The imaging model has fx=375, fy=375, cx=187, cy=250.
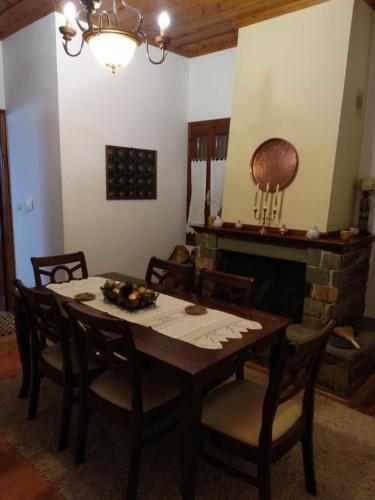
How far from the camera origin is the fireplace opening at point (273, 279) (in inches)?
129

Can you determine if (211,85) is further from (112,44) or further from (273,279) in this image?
(112,44)

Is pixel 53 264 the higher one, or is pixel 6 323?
pixel 53 264

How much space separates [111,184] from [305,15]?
223 centimetres

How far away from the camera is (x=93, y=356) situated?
5.76ft

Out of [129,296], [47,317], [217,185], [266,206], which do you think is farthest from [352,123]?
[47,317]

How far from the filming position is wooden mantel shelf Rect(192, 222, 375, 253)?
277cm

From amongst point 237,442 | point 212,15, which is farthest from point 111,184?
point 237,442

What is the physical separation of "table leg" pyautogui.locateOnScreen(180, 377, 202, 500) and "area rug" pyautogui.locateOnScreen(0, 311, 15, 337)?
106 inches

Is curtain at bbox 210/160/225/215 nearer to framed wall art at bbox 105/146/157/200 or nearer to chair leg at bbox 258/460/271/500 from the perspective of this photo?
framed wall art at bbox 105/146/157/200

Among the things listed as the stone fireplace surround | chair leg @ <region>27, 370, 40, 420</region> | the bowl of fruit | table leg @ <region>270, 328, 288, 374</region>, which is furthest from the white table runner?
the stone fireplace surround

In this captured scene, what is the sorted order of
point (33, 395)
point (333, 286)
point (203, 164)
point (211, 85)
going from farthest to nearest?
point (203, 164) → point (211, 85) → point (333, 286) → point (33, 395)

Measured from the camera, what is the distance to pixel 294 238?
2.94 meters

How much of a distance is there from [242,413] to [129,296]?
0.85 m

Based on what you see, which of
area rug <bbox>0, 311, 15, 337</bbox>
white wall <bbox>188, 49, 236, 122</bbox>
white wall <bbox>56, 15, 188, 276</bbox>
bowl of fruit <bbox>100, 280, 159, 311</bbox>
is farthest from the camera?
white wall <bbox>188, 49, 236, 122</bbox>
